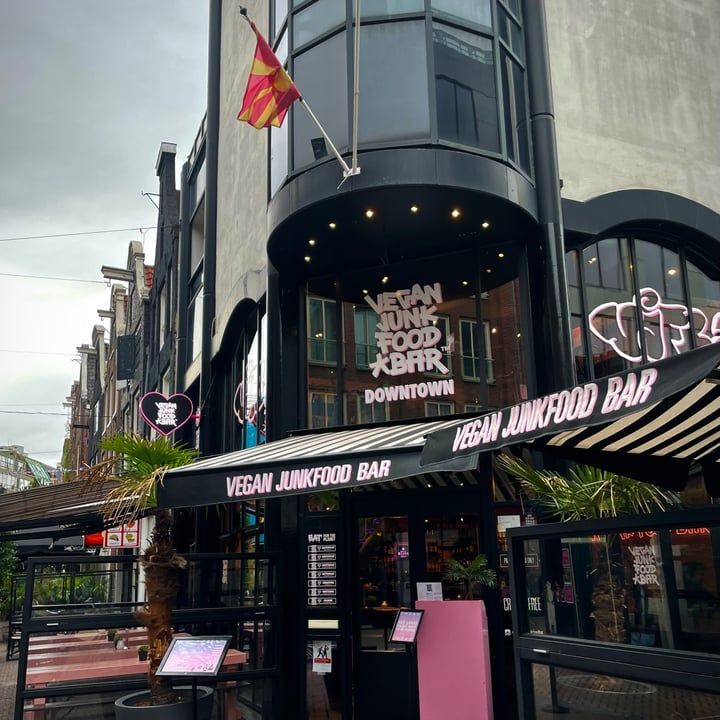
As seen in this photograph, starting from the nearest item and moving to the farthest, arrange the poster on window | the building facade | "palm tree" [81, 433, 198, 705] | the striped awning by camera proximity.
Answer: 1. the striped awning
2. "palm tree" [81, 433, 198, 705]
3. the building facade
4. the poster on window

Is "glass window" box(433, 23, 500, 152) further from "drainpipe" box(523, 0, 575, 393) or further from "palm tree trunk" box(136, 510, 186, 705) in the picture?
"palm tree trunk" box(136, 510, 186, 705)

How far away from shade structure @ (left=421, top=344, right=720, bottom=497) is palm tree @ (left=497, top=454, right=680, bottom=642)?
606mm

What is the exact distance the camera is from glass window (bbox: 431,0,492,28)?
11.0m

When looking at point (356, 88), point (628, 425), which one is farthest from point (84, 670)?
point (356, 88)

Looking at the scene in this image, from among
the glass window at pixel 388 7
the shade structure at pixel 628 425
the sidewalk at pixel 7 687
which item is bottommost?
the sidewalk at pixel 7 687

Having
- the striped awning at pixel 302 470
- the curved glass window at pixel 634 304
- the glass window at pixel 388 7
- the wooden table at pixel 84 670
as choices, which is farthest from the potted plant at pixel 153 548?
the glass window at pixel 388 7

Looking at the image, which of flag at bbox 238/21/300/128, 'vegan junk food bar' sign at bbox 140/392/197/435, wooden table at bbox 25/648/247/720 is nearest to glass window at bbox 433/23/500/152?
flag at bbox 238/21/300/128

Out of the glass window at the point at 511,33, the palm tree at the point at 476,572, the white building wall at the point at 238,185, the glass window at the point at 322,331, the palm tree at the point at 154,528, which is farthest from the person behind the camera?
the white building wall at the point at 238,185

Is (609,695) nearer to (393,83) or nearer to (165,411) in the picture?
(393,83)

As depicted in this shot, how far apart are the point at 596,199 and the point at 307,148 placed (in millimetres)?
4451

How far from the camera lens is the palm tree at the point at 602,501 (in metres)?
4.93

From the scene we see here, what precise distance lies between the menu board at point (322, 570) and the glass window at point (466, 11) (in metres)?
7.50

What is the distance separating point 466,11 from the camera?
1115 centimetres

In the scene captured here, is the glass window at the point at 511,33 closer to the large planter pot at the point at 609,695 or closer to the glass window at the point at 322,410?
the glass window at the point at 322,410
